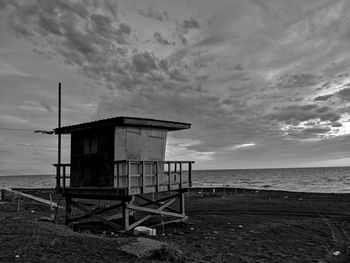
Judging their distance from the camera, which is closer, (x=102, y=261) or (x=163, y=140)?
(x=102, y=261)

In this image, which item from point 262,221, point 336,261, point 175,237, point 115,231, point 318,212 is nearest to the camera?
point 336,261

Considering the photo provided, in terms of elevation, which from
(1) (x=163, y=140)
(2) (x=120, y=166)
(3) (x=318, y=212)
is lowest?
(3) (x=318, y=212)

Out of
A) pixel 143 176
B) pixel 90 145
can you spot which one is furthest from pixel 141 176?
pixel 90 145

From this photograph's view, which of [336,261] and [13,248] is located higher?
[13,248]

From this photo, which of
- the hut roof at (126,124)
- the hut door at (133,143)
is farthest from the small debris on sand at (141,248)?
the hut roof at (126,124)

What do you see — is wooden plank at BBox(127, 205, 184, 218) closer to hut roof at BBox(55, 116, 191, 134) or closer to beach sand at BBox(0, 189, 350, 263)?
beach sand at BBox(0, 189, 350, 263)

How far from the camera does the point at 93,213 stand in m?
17.1

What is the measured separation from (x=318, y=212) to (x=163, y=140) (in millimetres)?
14208

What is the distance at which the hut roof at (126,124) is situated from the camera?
50.5ft

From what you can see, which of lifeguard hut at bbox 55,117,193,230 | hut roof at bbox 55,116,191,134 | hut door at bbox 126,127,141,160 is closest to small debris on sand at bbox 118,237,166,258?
lifeguard hut at bbox 55,117,193,230

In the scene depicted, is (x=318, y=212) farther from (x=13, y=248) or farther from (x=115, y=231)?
(x=13, y=248)

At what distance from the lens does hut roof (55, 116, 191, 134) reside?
15383 millimetres

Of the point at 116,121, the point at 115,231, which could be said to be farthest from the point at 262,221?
the point at 116,121

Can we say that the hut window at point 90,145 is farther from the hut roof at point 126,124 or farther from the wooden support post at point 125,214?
the wooden support post at point 125,214
